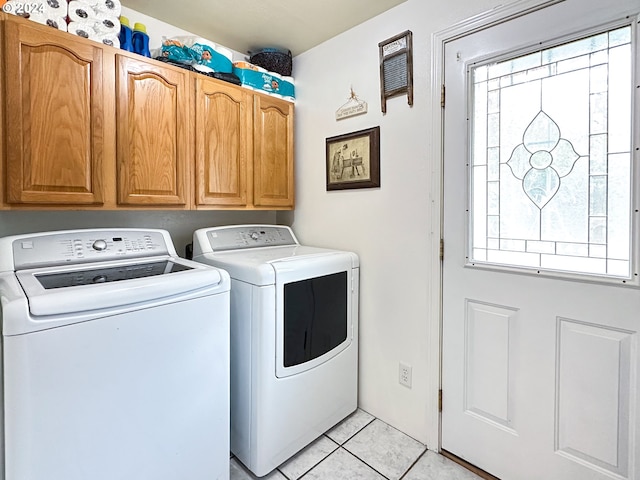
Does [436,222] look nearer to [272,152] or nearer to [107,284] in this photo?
[272,152]

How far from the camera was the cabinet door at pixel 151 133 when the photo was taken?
1525mm

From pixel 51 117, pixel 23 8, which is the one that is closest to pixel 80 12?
pixel 23 8

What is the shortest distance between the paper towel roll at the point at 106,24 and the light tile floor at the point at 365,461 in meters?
2.11

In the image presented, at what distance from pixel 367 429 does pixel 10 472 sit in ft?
5.00

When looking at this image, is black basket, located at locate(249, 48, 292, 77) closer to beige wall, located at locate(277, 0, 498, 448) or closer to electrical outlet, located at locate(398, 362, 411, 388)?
beige wall, located at locate(277, 0, 498, 448)

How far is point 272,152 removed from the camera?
215 centimetres

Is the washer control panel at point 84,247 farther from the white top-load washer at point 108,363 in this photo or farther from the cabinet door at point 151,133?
the cabinet door at point 151,133

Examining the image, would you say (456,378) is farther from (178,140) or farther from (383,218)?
(178,140)

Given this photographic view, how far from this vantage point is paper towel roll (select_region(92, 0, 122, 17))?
1.43 m

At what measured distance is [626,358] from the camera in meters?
1.17

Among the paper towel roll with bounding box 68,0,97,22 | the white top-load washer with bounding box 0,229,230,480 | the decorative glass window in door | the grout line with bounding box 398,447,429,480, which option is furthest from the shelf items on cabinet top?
the grout line with bounding box 398,447,429,480

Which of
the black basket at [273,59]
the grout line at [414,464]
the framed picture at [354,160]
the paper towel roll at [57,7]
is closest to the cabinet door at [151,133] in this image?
the paper towel roll at [57,7]

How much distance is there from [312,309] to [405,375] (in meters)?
0.64

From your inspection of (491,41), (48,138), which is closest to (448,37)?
(491,41)
